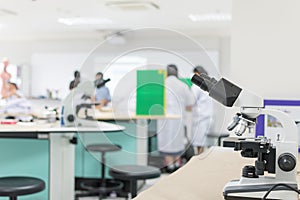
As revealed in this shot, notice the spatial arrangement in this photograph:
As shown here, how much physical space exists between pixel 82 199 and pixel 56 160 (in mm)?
1321

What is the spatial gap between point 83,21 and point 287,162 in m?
6.57

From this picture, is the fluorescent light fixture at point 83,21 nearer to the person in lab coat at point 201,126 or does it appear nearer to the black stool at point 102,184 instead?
the black stool at point 102,184

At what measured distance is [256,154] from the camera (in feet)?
4.37

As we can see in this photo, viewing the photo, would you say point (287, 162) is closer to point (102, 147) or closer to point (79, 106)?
point (79, 106)

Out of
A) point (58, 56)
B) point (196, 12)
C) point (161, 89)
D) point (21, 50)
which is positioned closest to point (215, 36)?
point (196, 12)

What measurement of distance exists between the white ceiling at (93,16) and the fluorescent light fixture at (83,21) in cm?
14

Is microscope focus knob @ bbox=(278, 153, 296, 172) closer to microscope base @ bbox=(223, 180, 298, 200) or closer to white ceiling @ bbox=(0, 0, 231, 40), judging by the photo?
microscope base @ bbox=(223, 180, 298, 200)

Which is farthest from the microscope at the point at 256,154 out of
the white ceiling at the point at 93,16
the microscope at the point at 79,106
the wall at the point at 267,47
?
the white ceiling at the point at 93,16

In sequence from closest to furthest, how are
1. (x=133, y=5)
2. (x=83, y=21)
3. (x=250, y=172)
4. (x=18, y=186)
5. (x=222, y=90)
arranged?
(x=222, y=90), (x=250, y=172), (x=18, y=186), (x=133, y=5), (x=83, y=21)

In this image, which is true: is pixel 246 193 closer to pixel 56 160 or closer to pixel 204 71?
pixel 204 71

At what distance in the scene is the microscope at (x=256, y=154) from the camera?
4.17 feet

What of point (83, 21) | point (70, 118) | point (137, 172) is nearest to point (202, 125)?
point (137, 172)

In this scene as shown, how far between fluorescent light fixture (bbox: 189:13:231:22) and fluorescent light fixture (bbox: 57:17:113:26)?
156cm

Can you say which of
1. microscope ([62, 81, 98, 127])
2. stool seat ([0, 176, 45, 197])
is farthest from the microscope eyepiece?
stool seat ([0, 176, 45, 197])
